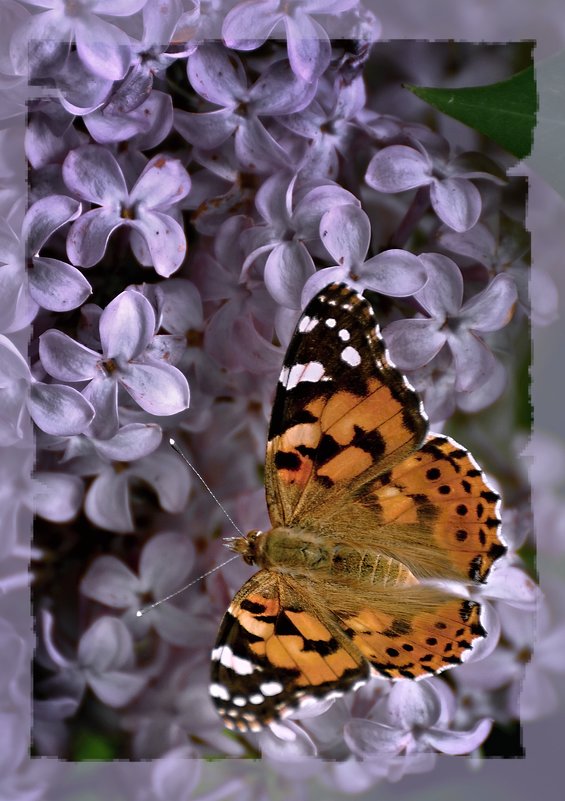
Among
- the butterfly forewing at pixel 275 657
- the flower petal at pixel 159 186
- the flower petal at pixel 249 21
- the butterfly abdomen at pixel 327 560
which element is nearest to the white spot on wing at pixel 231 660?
the butterfly forewing at pixel 275 657

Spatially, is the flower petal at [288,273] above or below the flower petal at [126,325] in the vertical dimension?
above

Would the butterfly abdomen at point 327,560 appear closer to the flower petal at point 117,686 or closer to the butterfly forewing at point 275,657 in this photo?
the butterfly forewing at point 275,657

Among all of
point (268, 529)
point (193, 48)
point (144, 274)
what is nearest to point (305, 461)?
point (268, 529)

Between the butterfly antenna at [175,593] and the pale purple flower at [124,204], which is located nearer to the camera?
the pale purple flower at [124,204]

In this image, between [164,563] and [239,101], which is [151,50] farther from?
[164,563]

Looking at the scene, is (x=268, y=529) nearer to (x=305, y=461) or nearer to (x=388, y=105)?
(x=305, y=461)

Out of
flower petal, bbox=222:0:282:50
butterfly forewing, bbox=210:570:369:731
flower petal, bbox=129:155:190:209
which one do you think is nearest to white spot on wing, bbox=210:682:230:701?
butterfly forewing, bbox=210:570:369:731
